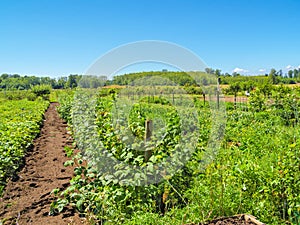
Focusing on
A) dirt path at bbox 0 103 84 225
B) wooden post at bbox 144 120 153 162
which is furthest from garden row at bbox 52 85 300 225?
dirt path at bbox 0 103 84 225

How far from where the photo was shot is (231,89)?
2144 centimetres

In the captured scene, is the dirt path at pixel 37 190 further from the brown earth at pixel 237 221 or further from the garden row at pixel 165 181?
the brown earth at pixel 237 221

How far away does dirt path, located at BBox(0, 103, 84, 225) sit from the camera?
3330 mm

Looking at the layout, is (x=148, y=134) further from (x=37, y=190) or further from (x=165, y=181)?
(x=37, y=190)

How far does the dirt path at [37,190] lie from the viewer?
10.9ft

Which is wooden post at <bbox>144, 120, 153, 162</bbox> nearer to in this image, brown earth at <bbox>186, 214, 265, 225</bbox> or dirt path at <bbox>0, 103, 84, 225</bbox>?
dirt path at <bbox>0, 103, 84, 225</bbox>

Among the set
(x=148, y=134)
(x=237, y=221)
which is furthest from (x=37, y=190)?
→ (x=237, y=221)

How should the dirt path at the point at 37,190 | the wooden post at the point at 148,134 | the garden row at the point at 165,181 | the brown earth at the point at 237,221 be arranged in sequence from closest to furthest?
the brown earth at the point at 237,221
the garden row at the point at 165,181
the wooden post at the point at 148,134
the dirt path at the point at 37,190

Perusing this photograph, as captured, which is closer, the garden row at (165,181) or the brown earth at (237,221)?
the brown earth at (237,221)

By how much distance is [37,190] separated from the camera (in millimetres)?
4363

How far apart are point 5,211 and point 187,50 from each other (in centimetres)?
310

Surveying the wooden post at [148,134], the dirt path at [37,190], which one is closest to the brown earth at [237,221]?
the wooden post at [148,134]

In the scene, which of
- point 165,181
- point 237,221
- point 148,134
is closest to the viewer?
point 237,221

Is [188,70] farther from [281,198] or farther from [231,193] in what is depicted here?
[281,198]
